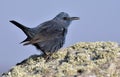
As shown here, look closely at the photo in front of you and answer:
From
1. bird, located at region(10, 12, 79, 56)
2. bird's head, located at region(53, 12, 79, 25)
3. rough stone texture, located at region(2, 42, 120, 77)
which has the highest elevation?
bird's head, located at region(53, 12, 79, 25)

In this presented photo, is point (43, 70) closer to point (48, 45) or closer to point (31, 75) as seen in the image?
point (31, 75)

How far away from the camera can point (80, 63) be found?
4.55 m

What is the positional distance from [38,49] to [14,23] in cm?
69

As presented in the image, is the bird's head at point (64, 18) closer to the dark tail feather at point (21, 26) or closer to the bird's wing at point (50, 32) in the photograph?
the bird's wing at point (50, 32)

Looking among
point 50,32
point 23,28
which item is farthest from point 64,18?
point 23,28

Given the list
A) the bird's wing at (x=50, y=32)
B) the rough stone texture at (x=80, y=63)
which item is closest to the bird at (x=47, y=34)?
the bird's wing at (x=50, y=32)

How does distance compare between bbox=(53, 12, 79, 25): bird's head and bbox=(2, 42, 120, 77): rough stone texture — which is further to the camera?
bbox=(53, 12, 79, 25): bird's head

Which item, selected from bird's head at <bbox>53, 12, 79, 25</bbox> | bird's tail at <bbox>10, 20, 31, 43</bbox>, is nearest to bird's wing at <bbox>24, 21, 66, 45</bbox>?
bird's tail at <bbox>10, 20, 31, 43</bbox>

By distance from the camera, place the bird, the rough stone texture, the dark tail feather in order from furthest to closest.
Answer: the dark tail feather, the bird, the rough stone texture

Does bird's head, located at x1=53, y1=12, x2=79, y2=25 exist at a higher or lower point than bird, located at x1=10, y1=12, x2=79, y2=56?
higher

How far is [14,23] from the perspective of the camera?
680cm

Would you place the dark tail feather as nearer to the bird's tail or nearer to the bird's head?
the bird's tail

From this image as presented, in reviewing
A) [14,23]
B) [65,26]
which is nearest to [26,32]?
[14,23]

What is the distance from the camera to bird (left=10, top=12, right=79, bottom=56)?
263 inches
